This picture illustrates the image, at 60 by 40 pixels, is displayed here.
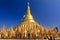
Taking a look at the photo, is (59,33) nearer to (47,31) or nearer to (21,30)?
(47,31)

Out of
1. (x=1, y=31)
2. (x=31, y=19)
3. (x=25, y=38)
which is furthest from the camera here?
(x=31, y=19)

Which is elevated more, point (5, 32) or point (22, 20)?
point (22, 20)

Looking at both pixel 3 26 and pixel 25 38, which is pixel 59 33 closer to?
pixel 25 38

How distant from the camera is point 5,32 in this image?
1380 centimetres

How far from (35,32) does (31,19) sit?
5.03m

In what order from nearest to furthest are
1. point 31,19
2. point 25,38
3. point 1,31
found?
point 25,38, point 1,31, point 31,19

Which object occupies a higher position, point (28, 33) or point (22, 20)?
point (22, 20)

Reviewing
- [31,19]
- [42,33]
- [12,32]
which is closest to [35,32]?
[42,33]

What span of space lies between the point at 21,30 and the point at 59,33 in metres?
2.73

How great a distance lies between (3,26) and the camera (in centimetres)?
1459

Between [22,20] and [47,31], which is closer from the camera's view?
[47,31]

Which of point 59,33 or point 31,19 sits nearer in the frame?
point 59,33

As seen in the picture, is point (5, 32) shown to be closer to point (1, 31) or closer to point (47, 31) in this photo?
point (1, 31)

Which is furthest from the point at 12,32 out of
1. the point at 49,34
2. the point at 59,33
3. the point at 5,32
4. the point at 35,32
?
the point at 59,33
